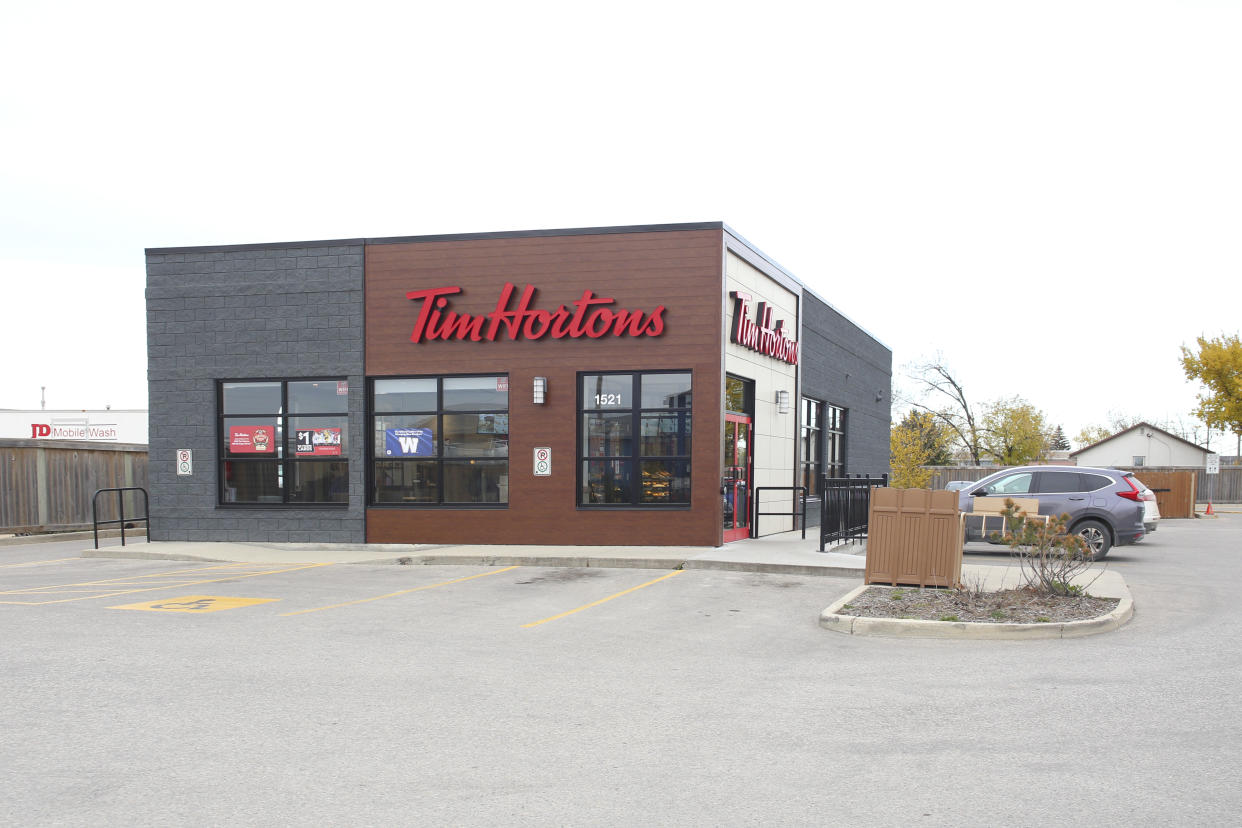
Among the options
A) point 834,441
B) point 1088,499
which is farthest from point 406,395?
point 834,441

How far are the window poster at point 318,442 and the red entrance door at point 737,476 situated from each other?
746 cm

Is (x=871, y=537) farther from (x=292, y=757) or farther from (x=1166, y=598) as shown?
(x=292, y=757)

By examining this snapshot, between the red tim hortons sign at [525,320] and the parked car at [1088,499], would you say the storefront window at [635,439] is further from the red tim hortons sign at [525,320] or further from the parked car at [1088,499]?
the parked car at [1088,499]

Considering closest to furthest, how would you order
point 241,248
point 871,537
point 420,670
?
point 420,670
point 871,537
point 241,248

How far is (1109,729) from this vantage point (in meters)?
6.41

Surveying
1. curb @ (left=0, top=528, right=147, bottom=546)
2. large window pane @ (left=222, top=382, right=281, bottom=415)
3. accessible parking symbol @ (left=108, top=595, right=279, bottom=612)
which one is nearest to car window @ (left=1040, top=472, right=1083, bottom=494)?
accessible parking symbol @ (left=108, top=595, right=279, bottom=612)

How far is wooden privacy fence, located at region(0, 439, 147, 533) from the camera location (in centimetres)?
2164

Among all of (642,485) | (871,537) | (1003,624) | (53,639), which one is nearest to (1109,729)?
Answer: (1003,624)

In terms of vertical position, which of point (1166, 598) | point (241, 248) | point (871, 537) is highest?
point (241, 248)

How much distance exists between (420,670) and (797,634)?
12.9 feet

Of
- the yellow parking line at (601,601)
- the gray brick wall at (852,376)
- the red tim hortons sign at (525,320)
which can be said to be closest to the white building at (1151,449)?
the gray brick wall at (852,376)

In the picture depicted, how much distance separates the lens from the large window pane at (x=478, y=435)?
60.7ft

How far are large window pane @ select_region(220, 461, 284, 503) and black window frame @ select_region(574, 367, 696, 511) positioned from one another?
238 inches

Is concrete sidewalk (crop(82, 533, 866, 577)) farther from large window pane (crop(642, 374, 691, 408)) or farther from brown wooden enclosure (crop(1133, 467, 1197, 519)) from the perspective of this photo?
brown wooden enclosure (crop(1133, 467, 1197, 519))
